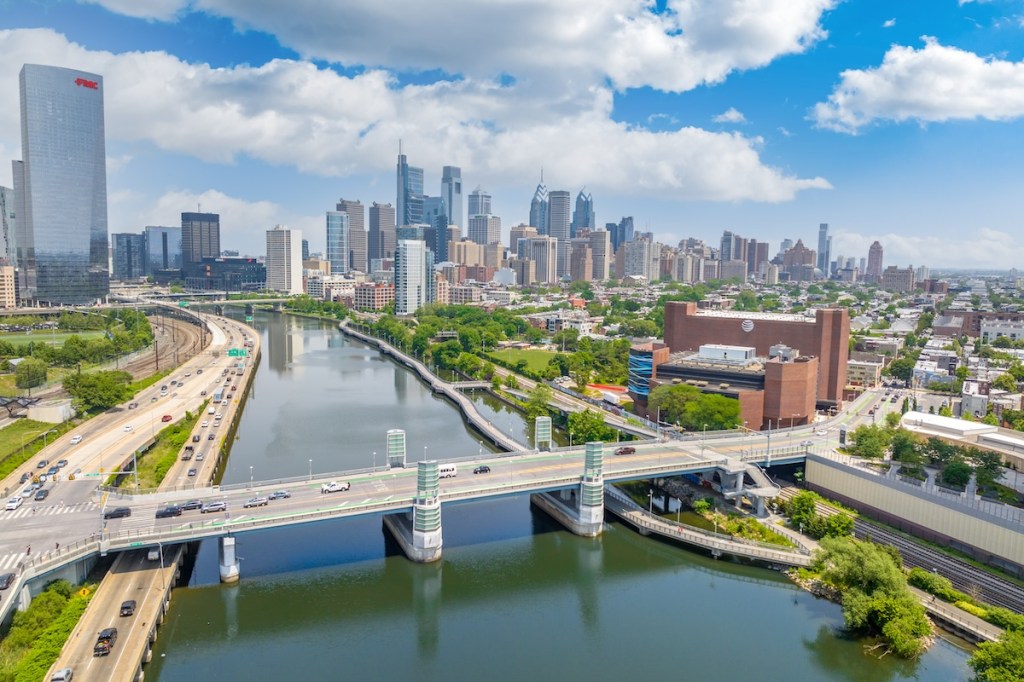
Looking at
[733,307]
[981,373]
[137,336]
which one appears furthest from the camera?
[733,307]

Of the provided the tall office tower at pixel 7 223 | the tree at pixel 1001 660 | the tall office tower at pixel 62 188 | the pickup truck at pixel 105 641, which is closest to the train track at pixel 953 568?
the tree at pixel 1001 660

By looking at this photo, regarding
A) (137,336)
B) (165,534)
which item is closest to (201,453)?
(165,534)

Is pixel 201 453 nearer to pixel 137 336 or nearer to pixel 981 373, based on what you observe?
pixel 137 336

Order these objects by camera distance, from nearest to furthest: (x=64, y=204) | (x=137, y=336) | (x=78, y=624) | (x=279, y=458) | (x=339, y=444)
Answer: (x=78, y=624) → (x=279, y=458) → (x=339, y=444) → (x=137, y=336) → (x=64, y=204)

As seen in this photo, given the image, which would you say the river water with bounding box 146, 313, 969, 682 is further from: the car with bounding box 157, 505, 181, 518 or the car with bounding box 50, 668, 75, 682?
the car with bounding box 50, 668, 75, 682

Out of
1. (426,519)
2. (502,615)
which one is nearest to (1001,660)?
(502,615)

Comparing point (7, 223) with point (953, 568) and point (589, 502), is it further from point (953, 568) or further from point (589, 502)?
point (953, 568)

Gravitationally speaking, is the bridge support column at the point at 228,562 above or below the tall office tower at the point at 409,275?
below

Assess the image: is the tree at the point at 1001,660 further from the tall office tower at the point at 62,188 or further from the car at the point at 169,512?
the tall office tower at the point at 62,188
